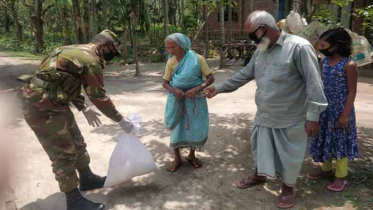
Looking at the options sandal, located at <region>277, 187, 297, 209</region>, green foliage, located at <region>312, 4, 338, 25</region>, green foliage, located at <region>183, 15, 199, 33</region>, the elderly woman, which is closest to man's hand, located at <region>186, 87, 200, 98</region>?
the elderly woman

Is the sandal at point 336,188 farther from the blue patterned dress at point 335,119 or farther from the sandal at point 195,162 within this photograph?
the sandal at point 195,162

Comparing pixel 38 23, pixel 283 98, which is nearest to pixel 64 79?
pixel 283 98

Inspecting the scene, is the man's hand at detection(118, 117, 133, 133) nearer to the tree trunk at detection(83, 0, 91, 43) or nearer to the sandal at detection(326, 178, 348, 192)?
the sandal at detection(326, 178, 348, 192)

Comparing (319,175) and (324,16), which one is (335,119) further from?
(324,16)

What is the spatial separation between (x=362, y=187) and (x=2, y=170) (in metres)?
3.15

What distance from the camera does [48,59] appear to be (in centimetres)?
255

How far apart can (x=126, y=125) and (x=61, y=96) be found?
2.13 ft

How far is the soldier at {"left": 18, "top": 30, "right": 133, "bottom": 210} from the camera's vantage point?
2467 millimetres

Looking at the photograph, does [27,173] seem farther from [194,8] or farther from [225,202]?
[194,8]

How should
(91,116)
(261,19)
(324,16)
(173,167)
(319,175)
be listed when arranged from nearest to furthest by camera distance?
(261,19) < (91,116) < (319,175) < (173,167) < (324,16)

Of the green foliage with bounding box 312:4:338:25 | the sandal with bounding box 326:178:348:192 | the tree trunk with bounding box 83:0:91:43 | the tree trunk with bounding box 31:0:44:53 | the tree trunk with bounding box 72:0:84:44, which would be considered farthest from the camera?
the tree trunk with bounding box 31:0:44:53

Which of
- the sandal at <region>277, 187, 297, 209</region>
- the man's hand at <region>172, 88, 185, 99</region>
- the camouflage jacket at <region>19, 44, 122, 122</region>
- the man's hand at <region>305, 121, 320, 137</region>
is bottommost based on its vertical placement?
the sandal at <region>277, 187, 297, 209</region>

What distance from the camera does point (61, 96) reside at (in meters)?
2.48

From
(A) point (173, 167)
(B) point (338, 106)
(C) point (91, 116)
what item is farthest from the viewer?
(A) point (173, 167)
